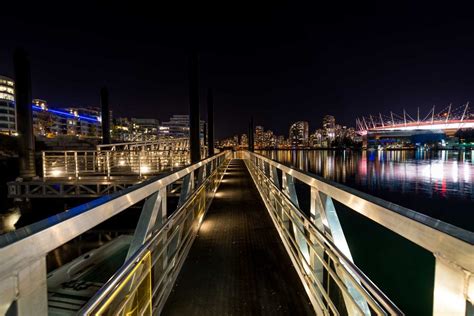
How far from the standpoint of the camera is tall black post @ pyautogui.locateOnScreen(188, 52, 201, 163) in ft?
31.2

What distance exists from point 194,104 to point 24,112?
30.6ft

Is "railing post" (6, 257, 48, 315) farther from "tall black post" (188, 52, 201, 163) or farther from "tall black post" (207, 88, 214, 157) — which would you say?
"tall black post" (207, 88, 214, 157)

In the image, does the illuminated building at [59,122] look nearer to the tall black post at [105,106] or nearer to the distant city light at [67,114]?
the distant city light at [67,114]

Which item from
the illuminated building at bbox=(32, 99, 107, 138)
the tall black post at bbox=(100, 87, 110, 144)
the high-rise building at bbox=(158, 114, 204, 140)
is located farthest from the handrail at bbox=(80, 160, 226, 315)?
the high-rise building at bbox=(158, 114, 204, 140)

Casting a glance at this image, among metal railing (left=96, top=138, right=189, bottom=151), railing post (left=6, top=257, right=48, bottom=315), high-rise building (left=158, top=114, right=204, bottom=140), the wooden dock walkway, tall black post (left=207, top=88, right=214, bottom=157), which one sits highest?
high-rise building (left=158, top=114, right=204, bottom=140)

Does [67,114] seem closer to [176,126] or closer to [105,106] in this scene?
[176,126]

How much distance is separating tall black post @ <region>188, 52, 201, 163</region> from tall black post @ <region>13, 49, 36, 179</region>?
28.4 feet

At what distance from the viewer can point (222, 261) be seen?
3.47 meters

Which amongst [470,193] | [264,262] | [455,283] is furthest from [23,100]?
[470,193]

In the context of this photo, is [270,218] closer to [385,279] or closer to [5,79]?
[385,279]

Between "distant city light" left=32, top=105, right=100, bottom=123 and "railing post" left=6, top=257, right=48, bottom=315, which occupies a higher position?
"distant city light" left=32, top=105, right=100, bottom=123

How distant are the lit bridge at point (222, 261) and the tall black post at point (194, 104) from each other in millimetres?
3994

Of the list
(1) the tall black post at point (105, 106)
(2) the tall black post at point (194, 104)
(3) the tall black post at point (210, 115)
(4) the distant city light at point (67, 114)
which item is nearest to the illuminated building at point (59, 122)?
Result: (4) the distant city light at point (67, 114)

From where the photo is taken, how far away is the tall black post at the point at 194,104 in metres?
9.51
